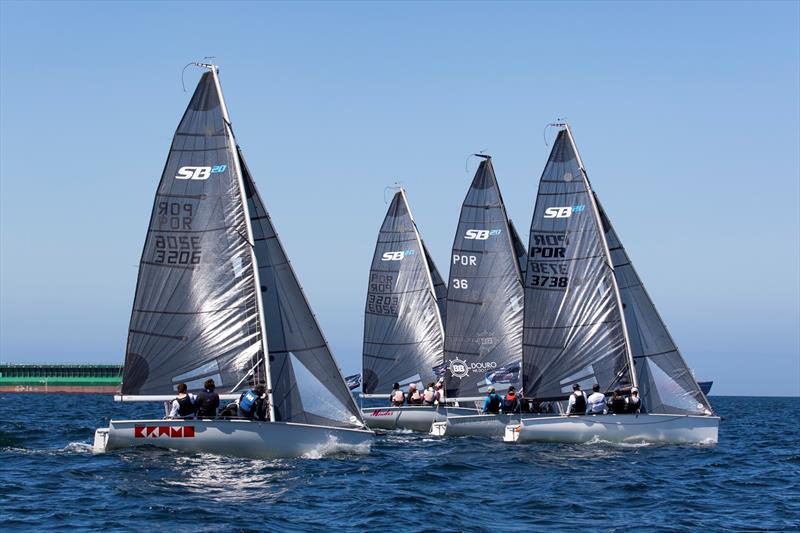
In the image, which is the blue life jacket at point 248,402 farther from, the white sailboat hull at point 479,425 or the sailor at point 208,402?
the white sailboat hull at point 479,425

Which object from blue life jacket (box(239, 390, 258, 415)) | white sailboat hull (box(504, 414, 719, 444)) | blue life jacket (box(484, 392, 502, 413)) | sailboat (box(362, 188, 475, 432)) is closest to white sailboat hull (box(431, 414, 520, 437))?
blue life jacket (box(484, 392, 502, 413))

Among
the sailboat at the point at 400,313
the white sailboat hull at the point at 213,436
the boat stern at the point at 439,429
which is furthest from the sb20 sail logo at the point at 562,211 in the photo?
the white sailboat hull at the point at 213,436

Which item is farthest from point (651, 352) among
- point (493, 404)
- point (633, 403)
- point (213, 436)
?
point (213, 436)

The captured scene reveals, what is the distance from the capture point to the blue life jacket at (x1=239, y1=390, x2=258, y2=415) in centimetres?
2756

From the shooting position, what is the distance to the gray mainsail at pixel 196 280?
2888cm

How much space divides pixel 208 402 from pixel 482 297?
18.7 metres

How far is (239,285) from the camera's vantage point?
29047 mm

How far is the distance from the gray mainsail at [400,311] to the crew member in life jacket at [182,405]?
21.6 metres

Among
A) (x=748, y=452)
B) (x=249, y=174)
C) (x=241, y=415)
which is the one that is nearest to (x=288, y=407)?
(x=241, y=415)

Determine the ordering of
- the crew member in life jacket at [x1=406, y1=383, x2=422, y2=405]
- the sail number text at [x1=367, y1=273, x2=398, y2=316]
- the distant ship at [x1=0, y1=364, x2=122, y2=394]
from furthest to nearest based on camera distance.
A: the distant ship at [x1=0, y1=364, x2=122, y2=394] → the sail number text at [x1=367, y1=273, x2=398, y2=316] → the crew member in life jacket at [x1=406, y1=383, x2=422, y2=405]

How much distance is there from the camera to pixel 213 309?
1142 inches

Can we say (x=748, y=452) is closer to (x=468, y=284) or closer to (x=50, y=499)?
(x=468, y=284)

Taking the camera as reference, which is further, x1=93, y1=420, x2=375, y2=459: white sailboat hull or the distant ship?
the distant ship

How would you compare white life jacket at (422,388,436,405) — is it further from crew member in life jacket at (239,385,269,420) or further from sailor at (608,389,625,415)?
Answer: crew member in life jacket at (239,385,269,420)
